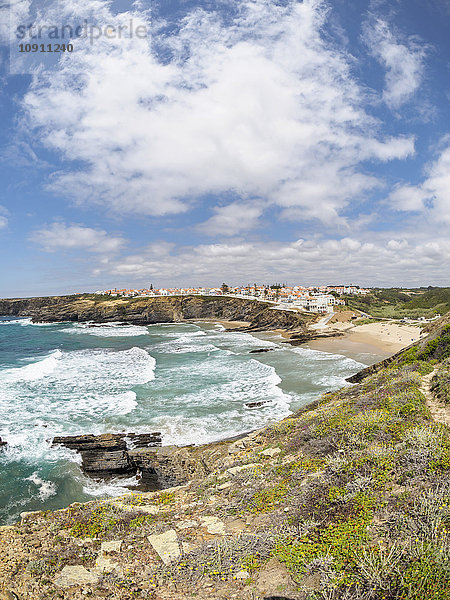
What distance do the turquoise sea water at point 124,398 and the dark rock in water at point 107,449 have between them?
0.53m

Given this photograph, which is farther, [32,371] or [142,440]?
[32,371]

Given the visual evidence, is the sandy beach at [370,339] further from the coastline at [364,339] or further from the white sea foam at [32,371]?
the white sea foam at [32,371]

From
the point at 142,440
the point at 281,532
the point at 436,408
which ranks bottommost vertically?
the point at 142,440

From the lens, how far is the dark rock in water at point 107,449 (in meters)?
15.1

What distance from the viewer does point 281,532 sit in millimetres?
5949

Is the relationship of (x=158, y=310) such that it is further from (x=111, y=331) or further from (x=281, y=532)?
(x=281, y=532)

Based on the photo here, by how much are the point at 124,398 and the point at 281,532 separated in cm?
2131

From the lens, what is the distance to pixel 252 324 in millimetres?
86125

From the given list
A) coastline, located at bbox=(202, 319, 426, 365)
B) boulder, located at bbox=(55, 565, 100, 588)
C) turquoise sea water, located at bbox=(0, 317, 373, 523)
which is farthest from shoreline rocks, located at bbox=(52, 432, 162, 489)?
coastline, located at bbox=(202, 319, 426, 365)

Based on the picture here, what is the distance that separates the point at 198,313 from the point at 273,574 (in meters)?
104

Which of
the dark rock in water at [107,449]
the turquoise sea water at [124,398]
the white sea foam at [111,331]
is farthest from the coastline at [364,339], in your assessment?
the dark rock in water at [107,449]

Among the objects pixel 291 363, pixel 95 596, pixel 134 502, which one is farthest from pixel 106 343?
pixel 95 596

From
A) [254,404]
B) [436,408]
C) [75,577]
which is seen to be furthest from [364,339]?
[75,577]

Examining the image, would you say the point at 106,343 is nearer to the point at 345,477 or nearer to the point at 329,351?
the point at 329,351
